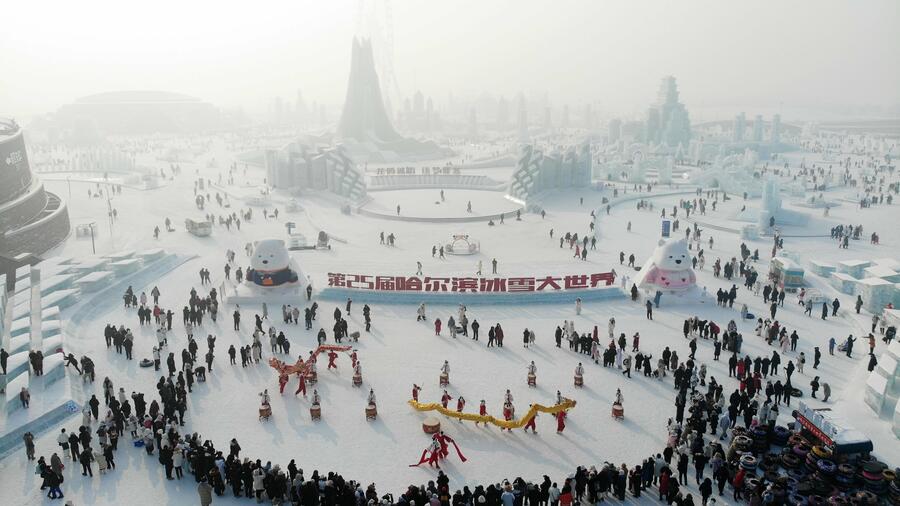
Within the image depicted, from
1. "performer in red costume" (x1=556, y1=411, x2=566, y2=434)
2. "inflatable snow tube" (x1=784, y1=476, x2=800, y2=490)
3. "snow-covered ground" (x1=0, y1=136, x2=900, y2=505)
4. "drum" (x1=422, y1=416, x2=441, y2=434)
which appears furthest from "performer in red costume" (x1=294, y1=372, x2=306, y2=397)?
"inflatable snow tube" (x1=784, y1=476, x2=800, y2=490)

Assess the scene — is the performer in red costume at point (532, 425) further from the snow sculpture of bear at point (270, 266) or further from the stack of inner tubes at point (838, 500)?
the snow sculpture of bear at point (270, 266)

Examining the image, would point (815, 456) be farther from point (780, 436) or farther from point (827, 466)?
point (780, 436)

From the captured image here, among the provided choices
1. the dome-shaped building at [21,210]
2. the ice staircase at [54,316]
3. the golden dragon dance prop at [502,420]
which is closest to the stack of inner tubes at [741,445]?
the golden dragon dance prop at [502,420]

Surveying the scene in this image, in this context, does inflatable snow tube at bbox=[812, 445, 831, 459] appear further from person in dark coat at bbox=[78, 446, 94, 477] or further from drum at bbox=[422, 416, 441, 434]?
person in dark coat at bbox=[78, 446, 94, 477]

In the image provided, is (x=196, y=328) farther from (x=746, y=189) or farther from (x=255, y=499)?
(x=746, y=189)

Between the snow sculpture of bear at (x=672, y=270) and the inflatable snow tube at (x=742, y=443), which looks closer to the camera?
the inflatable snow tube at (x=742, y=443)
